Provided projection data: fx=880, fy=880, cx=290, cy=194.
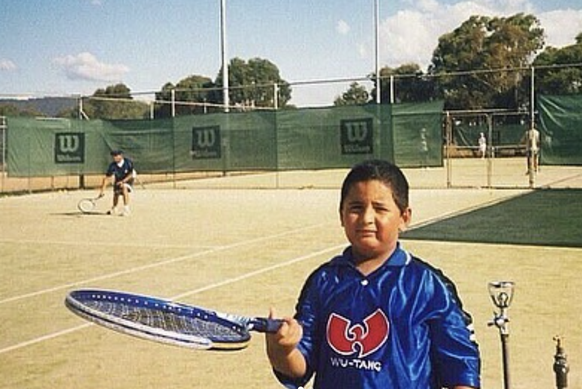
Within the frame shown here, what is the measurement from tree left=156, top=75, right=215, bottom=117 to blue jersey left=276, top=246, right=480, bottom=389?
2839 centimetres

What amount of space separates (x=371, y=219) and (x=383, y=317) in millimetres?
255

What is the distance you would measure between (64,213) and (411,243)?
33.0 ft

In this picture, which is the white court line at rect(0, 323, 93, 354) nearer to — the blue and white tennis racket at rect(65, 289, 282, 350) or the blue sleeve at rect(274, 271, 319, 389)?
the blue and white tennis racket at rect(65, 289, 282, 350)

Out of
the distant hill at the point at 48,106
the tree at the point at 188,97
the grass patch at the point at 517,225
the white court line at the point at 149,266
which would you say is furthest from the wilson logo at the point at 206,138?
the white court line at the point at 149,266

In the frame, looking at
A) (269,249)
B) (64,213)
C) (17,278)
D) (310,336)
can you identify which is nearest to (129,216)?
(64,213)

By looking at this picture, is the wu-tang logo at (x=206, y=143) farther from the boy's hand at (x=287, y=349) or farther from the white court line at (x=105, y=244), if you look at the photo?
the boy's hand at (x=287, y=349)

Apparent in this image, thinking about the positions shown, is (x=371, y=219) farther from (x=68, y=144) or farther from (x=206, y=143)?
(x=68, y=144)

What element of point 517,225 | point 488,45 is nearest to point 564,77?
point 488,45

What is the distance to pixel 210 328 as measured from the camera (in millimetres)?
2260

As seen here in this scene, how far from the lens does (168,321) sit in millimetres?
2277

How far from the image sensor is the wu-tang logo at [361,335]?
7.45 feet

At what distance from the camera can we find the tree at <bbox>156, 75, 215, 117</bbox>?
34.5 m

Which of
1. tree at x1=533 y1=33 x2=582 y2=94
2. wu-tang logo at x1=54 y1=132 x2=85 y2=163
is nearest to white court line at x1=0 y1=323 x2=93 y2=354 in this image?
wu-tang logo at x1=54 y1=132 x2=85 y2=163

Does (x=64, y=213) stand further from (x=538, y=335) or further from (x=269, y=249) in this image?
(x=538, y=335)
